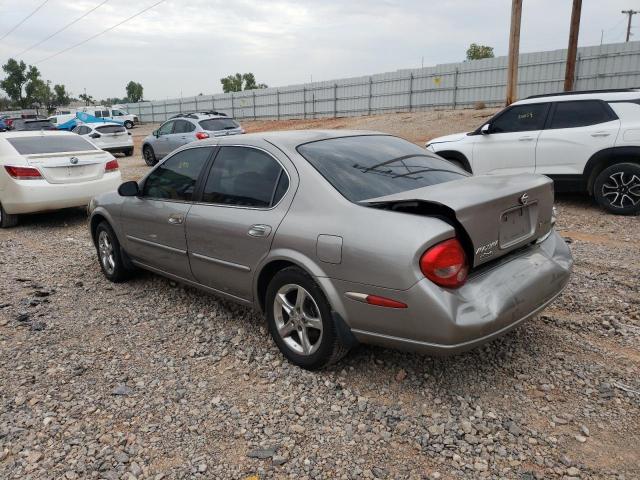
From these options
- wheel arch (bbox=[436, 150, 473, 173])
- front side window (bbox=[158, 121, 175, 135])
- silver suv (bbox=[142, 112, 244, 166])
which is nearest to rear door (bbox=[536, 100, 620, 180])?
wheel arch (bbox=[436, 150, 473, 173])

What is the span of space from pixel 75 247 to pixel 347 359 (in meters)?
5.03

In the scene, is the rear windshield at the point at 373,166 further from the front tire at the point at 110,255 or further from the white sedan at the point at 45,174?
the white sedan at the point at 45,174

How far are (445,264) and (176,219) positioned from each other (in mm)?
2437

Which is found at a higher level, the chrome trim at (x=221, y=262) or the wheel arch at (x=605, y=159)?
the wheel arch at (x=605, y=159)

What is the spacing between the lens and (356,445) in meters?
2.69

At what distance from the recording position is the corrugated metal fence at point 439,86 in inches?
909

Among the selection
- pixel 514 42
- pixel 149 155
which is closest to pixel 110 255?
pixel 514 42

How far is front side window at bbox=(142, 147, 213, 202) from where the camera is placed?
424cm

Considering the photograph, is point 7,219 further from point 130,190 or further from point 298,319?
point 298,319

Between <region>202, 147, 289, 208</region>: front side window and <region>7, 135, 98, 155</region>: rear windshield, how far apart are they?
5.51 meters

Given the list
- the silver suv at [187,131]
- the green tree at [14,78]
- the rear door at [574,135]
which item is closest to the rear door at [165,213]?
the rear door at [574,135]

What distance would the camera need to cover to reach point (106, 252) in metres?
5.48

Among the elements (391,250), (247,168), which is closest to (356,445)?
(391,250)

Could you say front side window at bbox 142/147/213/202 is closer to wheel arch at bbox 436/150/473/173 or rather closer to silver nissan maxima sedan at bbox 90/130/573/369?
silver nissan maxima sedan at bbox 90/130/573/369
